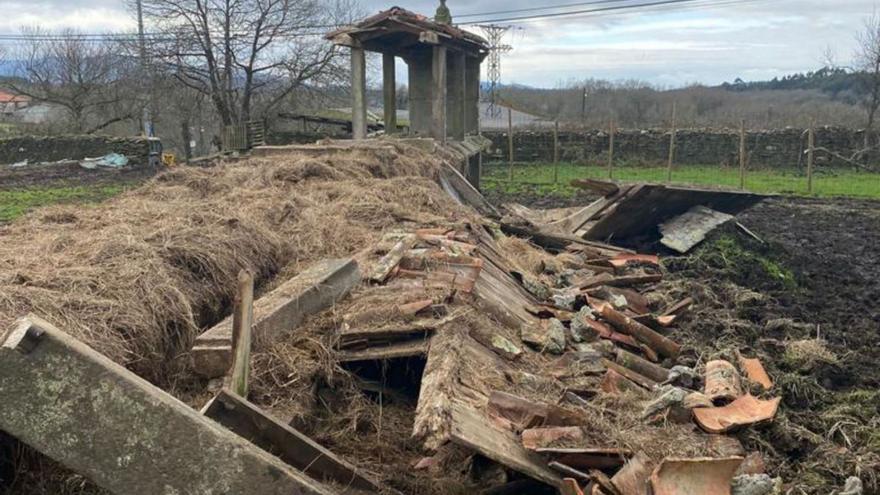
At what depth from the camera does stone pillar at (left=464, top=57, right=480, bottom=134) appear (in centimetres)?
1783

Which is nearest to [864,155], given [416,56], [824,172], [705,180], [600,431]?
[824,172]

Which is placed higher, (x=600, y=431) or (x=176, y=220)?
(x=176, y=220)

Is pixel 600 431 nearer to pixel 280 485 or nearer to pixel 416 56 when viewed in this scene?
pixel 280 485

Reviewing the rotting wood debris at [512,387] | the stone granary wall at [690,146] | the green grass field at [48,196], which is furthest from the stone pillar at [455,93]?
the stone granary wall at [690,146]

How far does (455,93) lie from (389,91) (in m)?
1.59

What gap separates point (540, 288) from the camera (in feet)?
23.6

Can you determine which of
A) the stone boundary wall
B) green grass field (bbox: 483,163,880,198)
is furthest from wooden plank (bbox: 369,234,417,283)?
the stone boundary wall

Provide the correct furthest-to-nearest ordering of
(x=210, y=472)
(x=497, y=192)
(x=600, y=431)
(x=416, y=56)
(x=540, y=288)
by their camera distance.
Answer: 1. (x=497, y=192)
2. (x=416, y=56)
3. (x=540, y=288)
4. (x=600, y=431)
5. (x=210, y=472)

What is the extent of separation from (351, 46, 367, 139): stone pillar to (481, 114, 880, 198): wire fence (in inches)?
230

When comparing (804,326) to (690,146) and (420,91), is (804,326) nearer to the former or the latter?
(420,91)

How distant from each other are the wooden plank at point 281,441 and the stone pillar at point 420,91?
12622mm

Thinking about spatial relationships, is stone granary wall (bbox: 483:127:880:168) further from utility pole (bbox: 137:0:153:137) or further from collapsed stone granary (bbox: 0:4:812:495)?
collapsed stone granary (bbox: 0:4:812:495)

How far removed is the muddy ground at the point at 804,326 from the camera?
174 inches

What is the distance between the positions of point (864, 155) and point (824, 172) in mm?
2139
